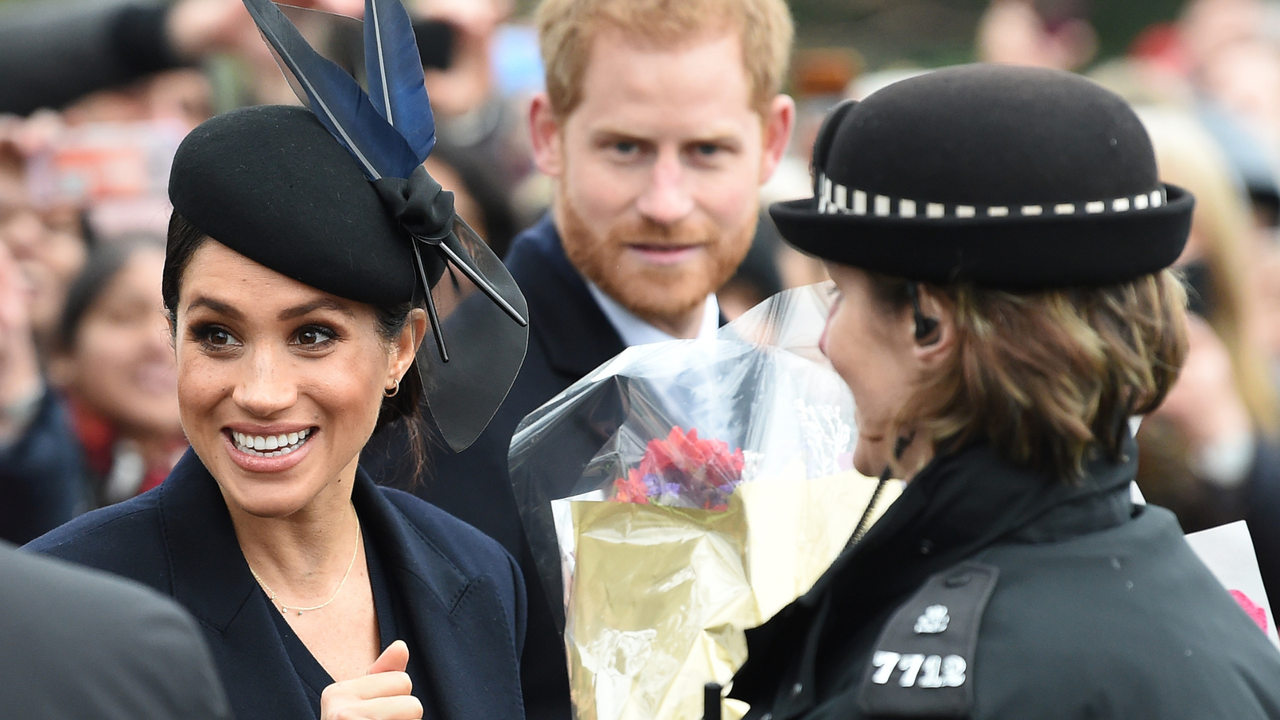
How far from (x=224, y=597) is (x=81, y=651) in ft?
4.06

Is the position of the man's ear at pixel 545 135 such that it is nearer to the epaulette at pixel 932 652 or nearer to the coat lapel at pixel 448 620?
the coat lapel at pixel 448 620

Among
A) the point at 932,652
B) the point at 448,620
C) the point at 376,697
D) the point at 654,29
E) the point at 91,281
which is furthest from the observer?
the point at 91,281

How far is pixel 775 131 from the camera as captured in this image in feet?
13.0

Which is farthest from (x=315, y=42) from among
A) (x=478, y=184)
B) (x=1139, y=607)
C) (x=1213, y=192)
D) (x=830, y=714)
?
(x=478, y=184)

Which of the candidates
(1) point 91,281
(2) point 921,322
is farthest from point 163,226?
(2) point 921,322

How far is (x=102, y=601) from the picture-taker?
1303 mm

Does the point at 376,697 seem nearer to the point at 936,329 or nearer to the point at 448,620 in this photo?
the point at 448,620

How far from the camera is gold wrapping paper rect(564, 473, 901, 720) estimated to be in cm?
243

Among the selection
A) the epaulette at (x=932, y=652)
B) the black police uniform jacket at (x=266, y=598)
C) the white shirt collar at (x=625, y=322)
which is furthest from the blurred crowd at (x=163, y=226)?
the epaulette at (x=932, y=652)

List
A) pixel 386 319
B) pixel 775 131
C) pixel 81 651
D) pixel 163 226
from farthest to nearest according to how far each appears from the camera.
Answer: pixel 163 226
pixel 775 131
pixel 386 319
pixel 81 651

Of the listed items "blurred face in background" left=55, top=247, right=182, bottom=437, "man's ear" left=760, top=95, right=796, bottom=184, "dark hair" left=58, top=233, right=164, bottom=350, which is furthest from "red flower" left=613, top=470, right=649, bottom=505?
"dark hair" left=58, top=233, right=164, bottom=350

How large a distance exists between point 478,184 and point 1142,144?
4.65 meters

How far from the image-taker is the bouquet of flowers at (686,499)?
8.07 ft

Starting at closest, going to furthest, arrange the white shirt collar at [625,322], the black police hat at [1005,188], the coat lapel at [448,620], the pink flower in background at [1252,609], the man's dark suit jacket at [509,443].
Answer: the black police hat at [1005,188] < the pink flower in background at [1252,609] < the coat lapel at [448,620] < the man's dark suit jacket at [509,443] < the white shirt collar at [625,322]
